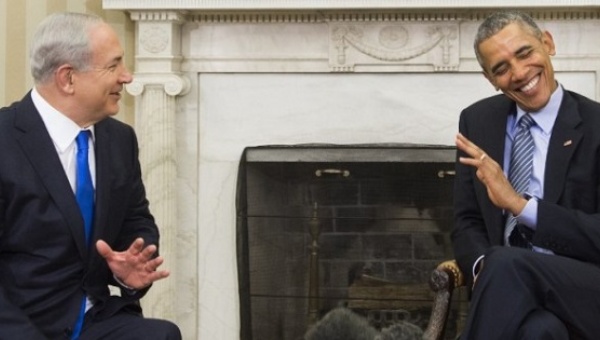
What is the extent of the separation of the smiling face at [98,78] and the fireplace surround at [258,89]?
148cm

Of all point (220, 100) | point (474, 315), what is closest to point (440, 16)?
point (220, 100)

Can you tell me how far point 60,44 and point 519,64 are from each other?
97 centimetres

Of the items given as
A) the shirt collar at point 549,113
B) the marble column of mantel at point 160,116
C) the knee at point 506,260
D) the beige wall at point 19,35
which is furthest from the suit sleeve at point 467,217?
the beige wall at point 19,35

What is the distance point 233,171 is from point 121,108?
17.2 inches

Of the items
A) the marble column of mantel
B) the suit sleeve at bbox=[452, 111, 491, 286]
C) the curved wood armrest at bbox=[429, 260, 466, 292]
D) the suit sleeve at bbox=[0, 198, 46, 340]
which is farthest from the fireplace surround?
the suit sleeve at bbox=[0, 198, 46, 340]

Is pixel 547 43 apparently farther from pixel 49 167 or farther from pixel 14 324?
pixel 14 324

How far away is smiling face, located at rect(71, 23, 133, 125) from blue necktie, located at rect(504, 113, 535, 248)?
893 millimetres

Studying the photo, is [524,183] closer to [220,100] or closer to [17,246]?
[17,246]

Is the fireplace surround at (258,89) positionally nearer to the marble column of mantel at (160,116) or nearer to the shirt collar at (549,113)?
the marble column of mantel at (160,116)

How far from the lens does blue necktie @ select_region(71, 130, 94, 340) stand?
233 centimetres

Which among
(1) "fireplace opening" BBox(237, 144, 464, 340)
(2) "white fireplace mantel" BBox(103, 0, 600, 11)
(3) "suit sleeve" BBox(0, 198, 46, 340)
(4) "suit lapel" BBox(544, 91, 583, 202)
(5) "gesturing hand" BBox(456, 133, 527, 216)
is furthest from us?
(1) "fireplace opening" BBox(237, 144, 464, 340)

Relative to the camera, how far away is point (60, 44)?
7.72 ft

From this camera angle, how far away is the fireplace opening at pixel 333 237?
3.98 metres

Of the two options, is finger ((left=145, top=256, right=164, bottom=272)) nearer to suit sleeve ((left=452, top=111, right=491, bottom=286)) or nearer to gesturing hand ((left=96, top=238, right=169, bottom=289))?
gesturing hand ((left=96, top=238, right=169, bottom=289))
